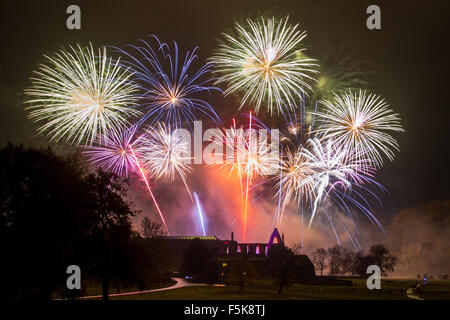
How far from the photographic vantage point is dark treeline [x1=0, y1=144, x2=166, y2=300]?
27.0m

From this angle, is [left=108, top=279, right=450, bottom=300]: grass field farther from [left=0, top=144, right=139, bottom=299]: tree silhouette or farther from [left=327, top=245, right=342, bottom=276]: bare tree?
[left=327, top=245, right=342, bottom=276]: bare tree

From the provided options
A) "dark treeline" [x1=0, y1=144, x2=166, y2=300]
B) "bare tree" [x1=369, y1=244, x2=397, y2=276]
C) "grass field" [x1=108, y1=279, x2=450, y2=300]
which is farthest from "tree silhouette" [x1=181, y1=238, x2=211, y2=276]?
"dark treeline" [x1=0, y1=144, x2=166, y2=300]

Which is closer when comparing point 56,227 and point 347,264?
Answer: point 56,227

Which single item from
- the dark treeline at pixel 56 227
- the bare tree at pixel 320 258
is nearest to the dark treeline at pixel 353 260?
the bare tree at pixel 320 258

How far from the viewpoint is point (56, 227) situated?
1112 inches

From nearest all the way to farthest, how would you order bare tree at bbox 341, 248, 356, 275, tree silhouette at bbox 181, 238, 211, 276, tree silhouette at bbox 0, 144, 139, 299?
tree silhouette at bbox 0, 144, 139, 299
tree silhouette at bbox 181, 238, 211, 276
bare tree at bbox 341, 248, 356, 275

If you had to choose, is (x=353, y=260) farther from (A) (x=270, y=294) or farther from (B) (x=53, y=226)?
(B) (x=53, y=226)

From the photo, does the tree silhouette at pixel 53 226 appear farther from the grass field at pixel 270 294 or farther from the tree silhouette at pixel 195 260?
the tree silhouette at pixel 195 260

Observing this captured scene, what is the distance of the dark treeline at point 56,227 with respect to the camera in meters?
27.0

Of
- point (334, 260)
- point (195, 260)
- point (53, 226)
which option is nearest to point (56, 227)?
point (53, 226)

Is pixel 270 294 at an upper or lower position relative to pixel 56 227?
lower
